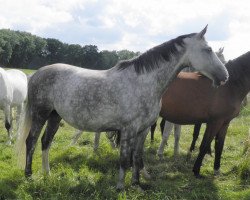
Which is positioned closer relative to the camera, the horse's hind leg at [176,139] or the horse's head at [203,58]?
the horse's head at [203,58]

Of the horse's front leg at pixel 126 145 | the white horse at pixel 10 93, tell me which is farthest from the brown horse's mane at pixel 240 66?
the white horse at pixel 10 93

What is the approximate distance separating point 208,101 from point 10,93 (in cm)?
574

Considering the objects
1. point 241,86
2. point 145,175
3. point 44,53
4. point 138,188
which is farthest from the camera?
point 44,53

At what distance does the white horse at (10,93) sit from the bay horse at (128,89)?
407 cm

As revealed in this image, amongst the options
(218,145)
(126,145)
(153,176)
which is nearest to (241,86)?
(218,145)

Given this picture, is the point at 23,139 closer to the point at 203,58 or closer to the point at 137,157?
the point at 137,157

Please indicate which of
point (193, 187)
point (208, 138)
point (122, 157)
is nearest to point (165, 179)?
point (193, 187)

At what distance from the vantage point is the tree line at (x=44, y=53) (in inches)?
2901

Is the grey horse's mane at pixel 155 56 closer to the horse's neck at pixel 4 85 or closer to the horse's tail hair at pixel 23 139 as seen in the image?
the horse's tail hair at pixel 23 139

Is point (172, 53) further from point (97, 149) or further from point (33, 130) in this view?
point (97, 149)

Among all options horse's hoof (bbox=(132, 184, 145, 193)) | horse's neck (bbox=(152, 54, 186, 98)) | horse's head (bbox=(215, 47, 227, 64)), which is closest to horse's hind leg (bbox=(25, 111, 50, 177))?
horse's hoof (bbox=(132, 184, 145, 193))

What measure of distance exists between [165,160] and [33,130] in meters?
3.31

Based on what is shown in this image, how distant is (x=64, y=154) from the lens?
7383 millimetres

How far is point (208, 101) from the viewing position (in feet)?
22.0
